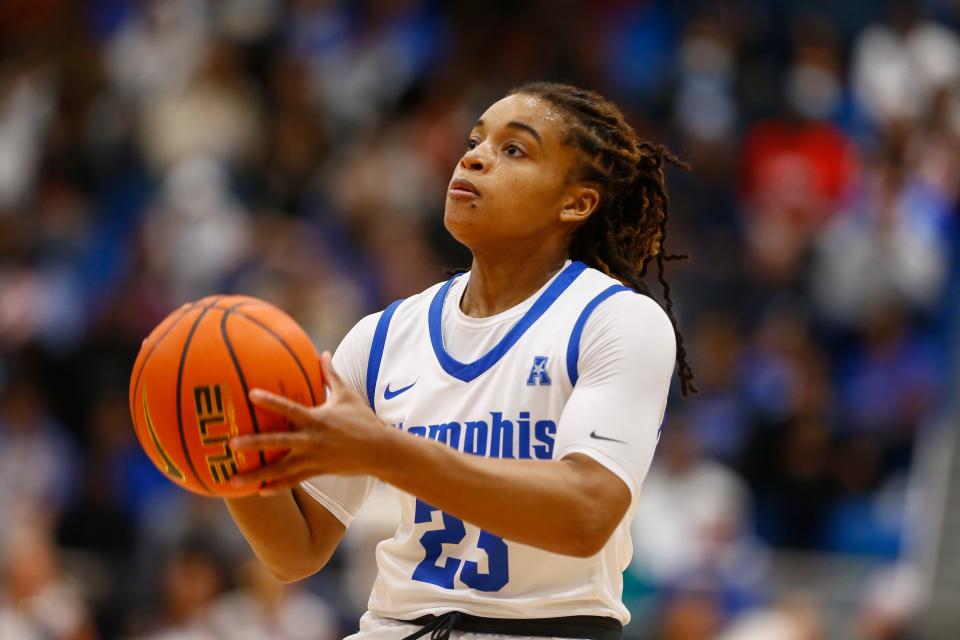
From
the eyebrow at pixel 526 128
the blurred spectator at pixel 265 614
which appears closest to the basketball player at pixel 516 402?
the eyebrow at pixel 526 128

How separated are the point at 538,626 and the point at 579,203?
1254 millimetres

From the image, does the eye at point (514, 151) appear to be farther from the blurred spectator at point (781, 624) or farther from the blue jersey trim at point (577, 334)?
the blurred spectator at point (781, 624)

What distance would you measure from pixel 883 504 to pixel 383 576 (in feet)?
23.5

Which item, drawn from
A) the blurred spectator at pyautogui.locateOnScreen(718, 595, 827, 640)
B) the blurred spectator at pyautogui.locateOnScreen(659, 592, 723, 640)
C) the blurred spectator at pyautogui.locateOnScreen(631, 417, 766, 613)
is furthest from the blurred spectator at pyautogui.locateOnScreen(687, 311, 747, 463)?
the blurred spectator at pyautogui.locateOnScreen(659, 592, 723, 640)

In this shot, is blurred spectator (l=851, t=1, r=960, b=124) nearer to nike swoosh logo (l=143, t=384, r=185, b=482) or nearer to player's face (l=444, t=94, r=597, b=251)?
player's face (l=444, t=94, r=597, b=251)

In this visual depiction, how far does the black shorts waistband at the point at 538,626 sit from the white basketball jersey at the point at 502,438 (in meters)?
0.02

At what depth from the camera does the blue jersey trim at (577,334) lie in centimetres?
390

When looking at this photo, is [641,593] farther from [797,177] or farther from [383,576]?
[383,576]

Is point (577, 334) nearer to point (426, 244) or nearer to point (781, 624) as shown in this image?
point (781, 624)

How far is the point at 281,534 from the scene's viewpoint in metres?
4.16

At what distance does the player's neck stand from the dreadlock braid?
16 centimetres

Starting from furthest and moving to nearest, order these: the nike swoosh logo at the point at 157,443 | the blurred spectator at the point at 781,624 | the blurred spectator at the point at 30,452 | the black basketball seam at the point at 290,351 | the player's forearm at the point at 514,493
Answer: the blurred spectator at the point at 30,452, the blurred spectator at the point at 781,624, the nike swoosh logo at the point at 157,443, the black basketball seam at the point at 290,351, the player's forearm at the point at 514,493

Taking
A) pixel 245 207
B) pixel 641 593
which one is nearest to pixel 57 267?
pixel 245 207

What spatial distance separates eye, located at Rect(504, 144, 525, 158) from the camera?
423 cm
